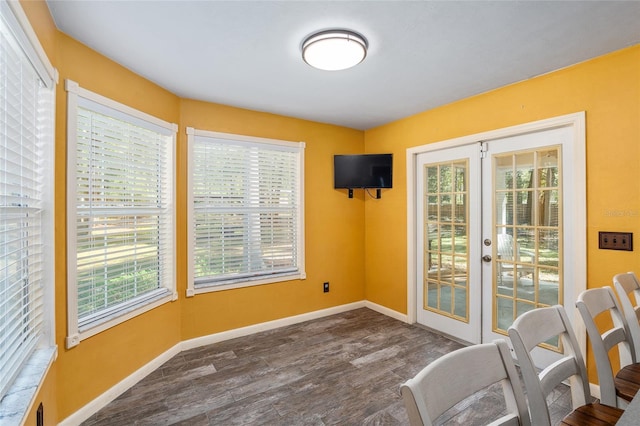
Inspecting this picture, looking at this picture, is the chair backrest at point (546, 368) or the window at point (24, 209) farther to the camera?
the window at point (24, 209)

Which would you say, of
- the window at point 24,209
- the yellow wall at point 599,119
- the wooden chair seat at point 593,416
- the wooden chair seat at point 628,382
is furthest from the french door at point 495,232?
the window at point 24,209

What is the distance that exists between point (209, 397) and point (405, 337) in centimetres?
203

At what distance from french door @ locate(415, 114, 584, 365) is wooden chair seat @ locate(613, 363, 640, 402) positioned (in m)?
1.05

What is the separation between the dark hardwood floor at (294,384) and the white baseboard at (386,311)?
0.30 metres

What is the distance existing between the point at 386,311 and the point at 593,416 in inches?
115

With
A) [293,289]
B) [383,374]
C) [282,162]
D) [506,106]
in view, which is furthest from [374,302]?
[506,106]

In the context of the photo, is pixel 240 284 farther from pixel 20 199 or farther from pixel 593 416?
pixel 593 416

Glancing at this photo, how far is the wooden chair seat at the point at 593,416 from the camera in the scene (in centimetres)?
114

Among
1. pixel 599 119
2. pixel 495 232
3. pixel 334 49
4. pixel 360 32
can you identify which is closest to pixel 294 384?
pixel 495 232

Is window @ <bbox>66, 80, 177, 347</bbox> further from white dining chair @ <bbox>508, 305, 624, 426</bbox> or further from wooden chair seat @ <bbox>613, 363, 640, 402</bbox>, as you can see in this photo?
wooden chair seat @ <bbox>613, 363, 640, 402</bbox>

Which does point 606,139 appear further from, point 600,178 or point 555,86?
point 555,86

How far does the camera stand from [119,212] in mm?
2395

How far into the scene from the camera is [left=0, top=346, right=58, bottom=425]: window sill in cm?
123

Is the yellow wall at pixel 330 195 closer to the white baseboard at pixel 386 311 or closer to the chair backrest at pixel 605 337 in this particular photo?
the white baseboard at pixel 386 311
